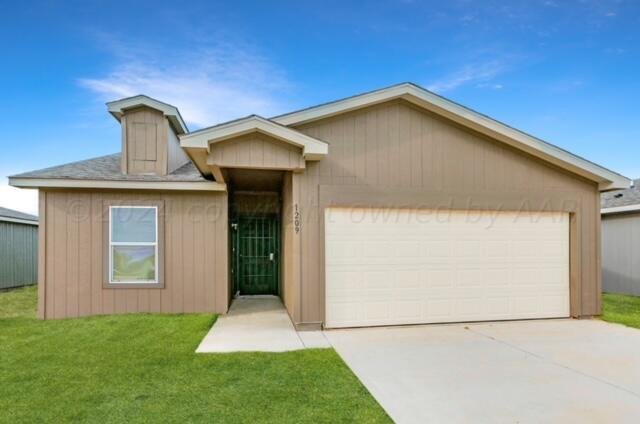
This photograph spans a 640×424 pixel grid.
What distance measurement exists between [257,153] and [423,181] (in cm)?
299

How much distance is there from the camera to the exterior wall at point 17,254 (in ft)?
38.4

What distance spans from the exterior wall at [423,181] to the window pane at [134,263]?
10.7 ft

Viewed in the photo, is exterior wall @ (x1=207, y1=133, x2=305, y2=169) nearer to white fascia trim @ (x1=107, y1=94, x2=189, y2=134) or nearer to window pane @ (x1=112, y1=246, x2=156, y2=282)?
window pane @ (x1=112, y1=246, x2=156, y2=282)

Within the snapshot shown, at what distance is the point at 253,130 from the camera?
5.73 m

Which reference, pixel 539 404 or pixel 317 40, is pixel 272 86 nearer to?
pixel 317 40

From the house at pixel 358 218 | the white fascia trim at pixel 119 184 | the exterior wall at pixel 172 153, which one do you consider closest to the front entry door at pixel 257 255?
the exterior wall at pixel 172 153

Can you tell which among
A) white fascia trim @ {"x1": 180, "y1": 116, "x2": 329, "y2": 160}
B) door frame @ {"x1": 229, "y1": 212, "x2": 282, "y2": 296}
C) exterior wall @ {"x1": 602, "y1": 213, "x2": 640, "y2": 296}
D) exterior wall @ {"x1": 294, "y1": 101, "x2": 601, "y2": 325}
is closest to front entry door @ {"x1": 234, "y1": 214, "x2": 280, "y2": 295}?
door frame @ {"x1": 229, "y1": 212, "x2": 282, "y2": 296}

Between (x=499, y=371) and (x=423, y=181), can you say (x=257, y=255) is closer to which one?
(x=423, y=181)

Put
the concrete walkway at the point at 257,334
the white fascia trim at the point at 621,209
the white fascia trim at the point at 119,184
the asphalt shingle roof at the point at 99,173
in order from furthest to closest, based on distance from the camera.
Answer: the white fascia trim at the point at 621,209 < the asphalt shingle roof at the point at 99,173 < the white fascia trim at the point at 119,184 < the concrete walkway at the point at 257,334

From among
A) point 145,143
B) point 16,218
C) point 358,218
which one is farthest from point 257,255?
point 16,218

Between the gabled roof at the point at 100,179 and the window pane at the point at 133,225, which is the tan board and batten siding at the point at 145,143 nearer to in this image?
the gabled roof at the point at 100,179

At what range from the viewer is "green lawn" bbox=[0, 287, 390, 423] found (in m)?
3.11

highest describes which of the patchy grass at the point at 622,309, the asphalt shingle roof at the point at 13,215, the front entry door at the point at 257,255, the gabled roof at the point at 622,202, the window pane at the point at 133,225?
the gabled roof at the point at 622,202

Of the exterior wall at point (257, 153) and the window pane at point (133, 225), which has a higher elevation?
the exterior wall at point (257, 153)
